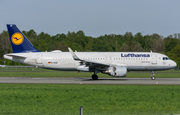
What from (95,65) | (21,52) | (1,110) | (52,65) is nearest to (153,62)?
(95,65)

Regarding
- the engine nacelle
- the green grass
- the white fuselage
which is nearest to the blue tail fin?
the white fuselage

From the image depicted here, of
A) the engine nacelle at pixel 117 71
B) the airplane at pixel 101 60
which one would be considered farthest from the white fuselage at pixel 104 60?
the engine nacelle at pixel 117 71

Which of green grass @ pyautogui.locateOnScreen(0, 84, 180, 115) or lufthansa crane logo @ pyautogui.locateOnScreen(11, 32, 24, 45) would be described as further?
lufthansa crane logo @ pyautogui.locateOnScreen(11, 32, 24, 45)

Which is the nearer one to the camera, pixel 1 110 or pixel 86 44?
pixel 1 110

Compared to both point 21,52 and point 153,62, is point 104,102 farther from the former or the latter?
point 21,52

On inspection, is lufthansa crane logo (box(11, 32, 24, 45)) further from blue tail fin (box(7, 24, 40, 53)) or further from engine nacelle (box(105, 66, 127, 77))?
engine nacelle (box(105, 66, 127, 77))

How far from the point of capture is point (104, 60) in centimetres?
3441

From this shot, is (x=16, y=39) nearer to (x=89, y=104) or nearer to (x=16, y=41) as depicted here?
(x=16, y=41)

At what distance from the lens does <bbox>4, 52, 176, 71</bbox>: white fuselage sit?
34.1 m

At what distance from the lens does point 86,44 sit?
A: 139 m

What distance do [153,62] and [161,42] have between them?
95.6m

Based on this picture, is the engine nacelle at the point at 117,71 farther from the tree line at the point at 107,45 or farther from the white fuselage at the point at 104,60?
the tree line at the point at 107,45

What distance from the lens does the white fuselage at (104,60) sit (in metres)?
34.1

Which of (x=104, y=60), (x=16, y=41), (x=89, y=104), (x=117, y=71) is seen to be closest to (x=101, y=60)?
(x=104, y=60)
